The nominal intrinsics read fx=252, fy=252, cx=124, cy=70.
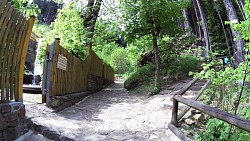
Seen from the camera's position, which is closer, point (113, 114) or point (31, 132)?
point (31, 132)

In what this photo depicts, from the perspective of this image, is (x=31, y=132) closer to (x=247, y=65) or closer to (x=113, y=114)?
(x=113, y=114)

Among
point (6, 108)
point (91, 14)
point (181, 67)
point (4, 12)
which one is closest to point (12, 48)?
point (4, 12)

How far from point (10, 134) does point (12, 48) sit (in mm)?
1301

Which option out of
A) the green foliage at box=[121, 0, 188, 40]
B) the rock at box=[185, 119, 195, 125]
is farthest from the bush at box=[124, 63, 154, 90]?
the rock at box=[185, 119, 195, 125]

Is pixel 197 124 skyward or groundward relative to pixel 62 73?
groundward

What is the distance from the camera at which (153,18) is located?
8984mm

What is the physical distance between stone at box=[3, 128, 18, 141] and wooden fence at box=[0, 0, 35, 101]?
45 centimetres

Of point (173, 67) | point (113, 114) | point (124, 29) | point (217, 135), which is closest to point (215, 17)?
point (173, 67)

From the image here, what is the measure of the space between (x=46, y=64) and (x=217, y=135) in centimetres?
377

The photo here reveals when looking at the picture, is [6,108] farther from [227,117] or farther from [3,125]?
[227,117]

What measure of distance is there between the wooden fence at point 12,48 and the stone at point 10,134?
1.49 feet

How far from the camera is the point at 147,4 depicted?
341 inches

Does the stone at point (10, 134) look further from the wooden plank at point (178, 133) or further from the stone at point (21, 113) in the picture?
the wooden plank at point (178, 133)

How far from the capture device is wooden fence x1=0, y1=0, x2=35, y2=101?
3.64 metres
